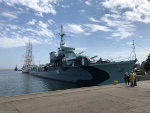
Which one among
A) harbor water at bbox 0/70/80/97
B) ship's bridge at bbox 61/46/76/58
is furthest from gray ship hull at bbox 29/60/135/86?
ship's bridge at bbox 61/46/76/58

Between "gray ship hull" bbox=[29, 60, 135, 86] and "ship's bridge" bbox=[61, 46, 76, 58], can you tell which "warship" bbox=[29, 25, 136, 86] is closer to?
"gray ship hull" bbox=[29, 60, 135, 86]

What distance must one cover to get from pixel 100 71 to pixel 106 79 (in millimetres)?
1565

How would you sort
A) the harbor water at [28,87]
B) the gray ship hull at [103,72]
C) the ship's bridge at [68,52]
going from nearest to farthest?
the harbor water at [28,87] < the gray ship hull at [103,72] < the ship's bridge at [68,52]

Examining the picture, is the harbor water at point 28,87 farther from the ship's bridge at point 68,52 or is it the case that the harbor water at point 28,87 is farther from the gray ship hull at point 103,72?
the ship's bridge at point 68,52

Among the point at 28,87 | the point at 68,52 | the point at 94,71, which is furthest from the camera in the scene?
the point at 68,52

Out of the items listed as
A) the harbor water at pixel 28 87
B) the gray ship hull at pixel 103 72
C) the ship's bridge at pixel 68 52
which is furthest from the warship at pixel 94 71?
the ship's bridge at pixel 68 52

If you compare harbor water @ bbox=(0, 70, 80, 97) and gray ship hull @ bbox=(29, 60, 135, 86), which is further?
gray ship hull @ bbox=(29, 60, 135, 86)

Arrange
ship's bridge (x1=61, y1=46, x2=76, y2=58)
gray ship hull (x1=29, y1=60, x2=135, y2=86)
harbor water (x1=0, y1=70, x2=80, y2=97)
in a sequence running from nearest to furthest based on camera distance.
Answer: harbor water (x1=0, y1=70, x2=80, y2=97) < gray ship hull (x1=29, y1=60, x2=135, y2=86) < ship's bridge (x1=61, y1=46, x2=76, y2=58)

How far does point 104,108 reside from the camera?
4965 millimetres

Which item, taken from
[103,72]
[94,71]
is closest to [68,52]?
[94,71]

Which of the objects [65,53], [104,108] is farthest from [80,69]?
[104,108]

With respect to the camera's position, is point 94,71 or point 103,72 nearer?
point 103,72

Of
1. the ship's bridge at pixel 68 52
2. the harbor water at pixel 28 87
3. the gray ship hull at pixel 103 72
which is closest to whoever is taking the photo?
the harbor water at pixel 28 87

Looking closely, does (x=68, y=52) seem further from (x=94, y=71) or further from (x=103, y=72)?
(x=103, y=72)
